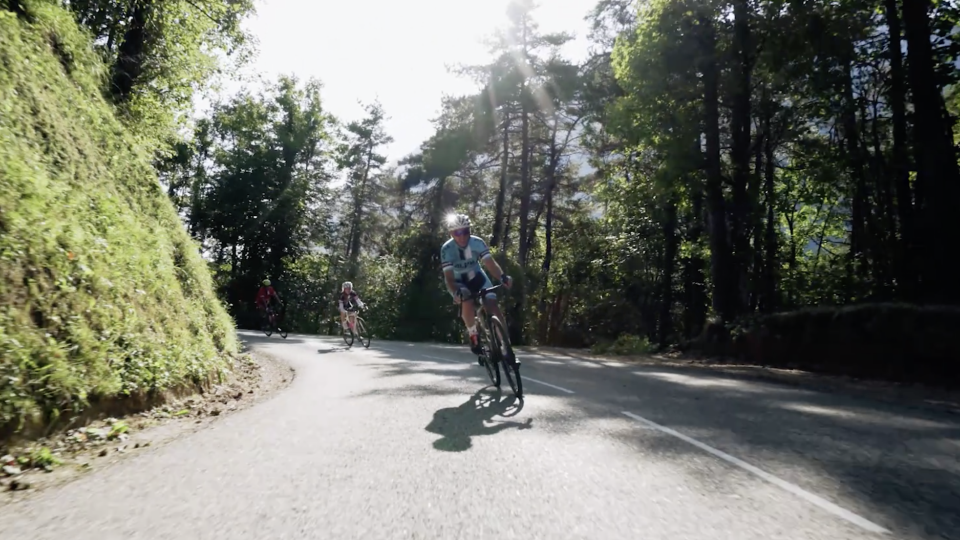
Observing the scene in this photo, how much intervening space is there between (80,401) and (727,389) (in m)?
7.46

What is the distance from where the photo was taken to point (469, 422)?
616cm

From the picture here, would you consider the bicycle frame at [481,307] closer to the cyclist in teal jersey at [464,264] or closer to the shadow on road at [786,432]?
the cyclist in teal jersey at [464,264]

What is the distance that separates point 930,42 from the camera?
13.0 meters

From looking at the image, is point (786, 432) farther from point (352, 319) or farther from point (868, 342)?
point (352, 319)

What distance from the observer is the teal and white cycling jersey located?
26.7ft

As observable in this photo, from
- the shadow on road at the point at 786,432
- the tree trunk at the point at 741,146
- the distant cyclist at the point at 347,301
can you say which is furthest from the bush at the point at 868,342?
the distant cyclist at the point at 347,301

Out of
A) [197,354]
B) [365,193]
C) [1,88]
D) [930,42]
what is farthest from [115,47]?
[365,193]

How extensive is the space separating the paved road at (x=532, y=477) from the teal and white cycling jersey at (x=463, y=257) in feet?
5.72

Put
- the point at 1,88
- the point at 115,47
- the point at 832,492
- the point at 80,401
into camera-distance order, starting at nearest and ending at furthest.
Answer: the point at 832,492, the point at 80,401, the point at 1,88, the point at 115,47

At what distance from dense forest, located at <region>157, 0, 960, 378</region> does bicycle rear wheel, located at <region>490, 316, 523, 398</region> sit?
690cm

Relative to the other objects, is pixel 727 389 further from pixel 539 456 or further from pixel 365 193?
pixel 365 193

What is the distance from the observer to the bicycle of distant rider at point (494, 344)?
771 centimetres

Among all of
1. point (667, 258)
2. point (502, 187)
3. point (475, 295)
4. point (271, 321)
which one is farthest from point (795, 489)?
point (502, 187)

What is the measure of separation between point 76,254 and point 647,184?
16678 mm
